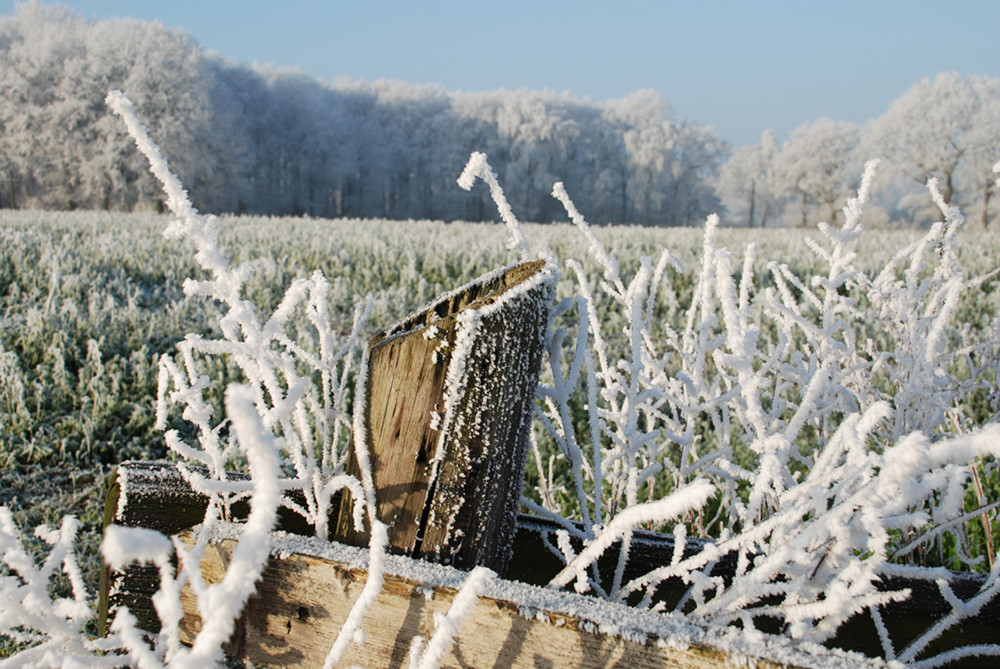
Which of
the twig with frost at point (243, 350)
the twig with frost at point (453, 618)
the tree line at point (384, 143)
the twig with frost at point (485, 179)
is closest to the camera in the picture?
the twig with frost at point (453, 618)

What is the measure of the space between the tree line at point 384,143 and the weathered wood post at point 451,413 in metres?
39.4

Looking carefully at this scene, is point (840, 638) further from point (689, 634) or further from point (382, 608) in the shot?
point (382, 608)

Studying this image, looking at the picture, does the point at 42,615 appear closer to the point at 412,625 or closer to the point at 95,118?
the point at 412,625

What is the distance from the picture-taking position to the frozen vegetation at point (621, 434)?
861 millimetres

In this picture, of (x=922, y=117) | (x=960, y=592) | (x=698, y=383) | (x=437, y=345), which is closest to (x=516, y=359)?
(x=437, y=345)

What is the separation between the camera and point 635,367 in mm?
1449

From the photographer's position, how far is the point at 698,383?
1.85 metres

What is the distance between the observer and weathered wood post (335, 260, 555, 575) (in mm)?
1106

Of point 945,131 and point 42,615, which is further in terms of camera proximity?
point 945,131

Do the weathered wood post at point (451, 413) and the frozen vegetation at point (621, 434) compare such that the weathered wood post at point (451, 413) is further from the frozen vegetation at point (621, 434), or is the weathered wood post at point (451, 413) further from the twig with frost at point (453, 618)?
the twig with frost at point (453, 618)

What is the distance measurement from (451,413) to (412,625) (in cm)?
35

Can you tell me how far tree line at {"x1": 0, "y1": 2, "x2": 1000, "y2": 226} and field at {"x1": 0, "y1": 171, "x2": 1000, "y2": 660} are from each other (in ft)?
108

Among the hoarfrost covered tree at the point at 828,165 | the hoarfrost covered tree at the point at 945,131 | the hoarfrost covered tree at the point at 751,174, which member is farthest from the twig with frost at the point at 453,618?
the hoarfrost covered tree at the point at 751,174

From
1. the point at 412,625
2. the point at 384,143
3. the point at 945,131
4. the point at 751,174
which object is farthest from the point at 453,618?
the point at 751,174
